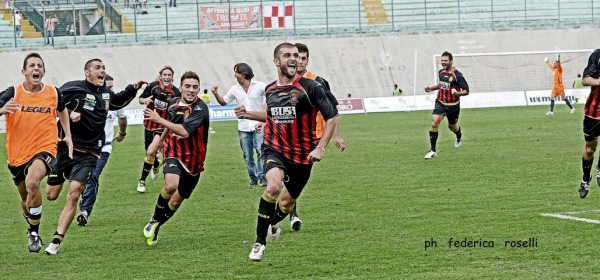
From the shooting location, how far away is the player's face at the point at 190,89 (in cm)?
1102

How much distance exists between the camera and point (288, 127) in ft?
32.2

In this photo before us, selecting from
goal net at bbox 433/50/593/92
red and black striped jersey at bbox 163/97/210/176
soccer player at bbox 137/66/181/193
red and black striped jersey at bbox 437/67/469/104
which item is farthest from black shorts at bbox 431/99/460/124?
goal net at bbox 433/50/593/92

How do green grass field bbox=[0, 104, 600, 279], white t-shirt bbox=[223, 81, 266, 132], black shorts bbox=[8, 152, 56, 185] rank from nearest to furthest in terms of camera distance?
green grass field bbox=[0, 104, 600, 279] < black shorts bbox=[8, 152, 56, 185] < white t-shirt bbox=[223, 81, 266, 132]

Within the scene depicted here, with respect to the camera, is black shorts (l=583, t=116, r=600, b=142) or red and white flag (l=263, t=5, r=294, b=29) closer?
black shorts (l=583, t=116, r=600, b=142)

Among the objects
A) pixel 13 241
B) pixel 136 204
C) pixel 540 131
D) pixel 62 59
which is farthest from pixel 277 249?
pixel 62 59

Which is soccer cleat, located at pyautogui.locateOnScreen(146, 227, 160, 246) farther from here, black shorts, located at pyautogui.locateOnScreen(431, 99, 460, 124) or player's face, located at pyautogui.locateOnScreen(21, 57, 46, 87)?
black shorts, located at pyautogui.locateOnScreen(431, 99, 460, 124)

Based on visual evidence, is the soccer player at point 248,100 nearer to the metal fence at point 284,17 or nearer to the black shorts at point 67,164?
the black shorts at point 67,164

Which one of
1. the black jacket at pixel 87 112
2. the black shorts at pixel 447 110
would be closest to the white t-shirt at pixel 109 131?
the black jacket at pixel 87 112

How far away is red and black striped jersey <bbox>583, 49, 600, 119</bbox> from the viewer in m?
12.6

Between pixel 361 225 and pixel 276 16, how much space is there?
124ft

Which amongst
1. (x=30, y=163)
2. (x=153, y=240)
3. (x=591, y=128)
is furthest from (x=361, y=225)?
(x=30, y=163)

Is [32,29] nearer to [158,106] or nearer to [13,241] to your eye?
[158,106]

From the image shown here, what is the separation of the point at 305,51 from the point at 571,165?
7.89 metres

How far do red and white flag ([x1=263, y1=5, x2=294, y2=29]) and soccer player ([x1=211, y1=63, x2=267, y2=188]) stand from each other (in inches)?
1266
